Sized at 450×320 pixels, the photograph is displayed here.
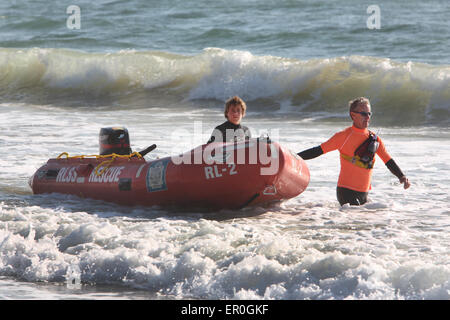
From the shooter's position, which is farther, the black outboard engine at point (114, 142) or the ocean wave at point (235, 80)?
the ocean wave at point (235, 80)

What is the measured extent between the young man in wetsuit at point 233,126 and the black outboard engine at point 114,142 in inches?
51.6

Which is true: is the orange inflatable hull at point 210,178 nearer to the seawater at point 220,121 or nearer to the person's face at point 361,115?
the seawater at point 220,121

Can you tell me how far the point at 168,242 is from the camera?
5215mm

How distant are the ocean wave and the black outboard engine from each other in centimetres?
639

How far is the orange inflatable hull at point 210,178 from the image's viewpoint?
5.98 metres

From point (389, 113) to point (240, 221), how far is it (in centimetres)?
768

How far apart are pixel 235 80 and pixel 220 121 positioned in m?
3.12

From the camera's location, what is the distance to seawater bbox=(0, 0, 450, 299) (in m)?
4.55

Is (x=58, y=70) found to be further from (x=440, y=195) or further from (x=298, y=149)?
(x=440, y=195)

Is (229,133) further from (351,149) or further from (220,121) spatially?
(220,121)

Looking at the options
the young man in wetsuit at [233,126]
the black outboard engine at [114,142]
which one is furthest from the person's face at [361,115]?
the black outboard engine at [114,142]

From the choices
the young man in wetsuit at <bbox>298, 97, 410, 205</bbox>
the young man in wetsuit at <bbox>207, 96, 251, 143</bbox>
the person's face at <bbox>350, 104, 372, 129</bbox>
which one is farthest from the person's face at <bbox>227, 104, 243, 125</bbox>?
the person's face at <bbox>350, 104, 372, 129</bbox>

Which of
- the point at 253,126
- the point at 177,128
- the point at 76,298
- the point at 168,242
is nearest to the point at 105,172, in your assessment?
the point at 168,242

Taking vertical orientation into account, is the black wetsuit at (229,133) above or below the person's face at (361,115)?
below
